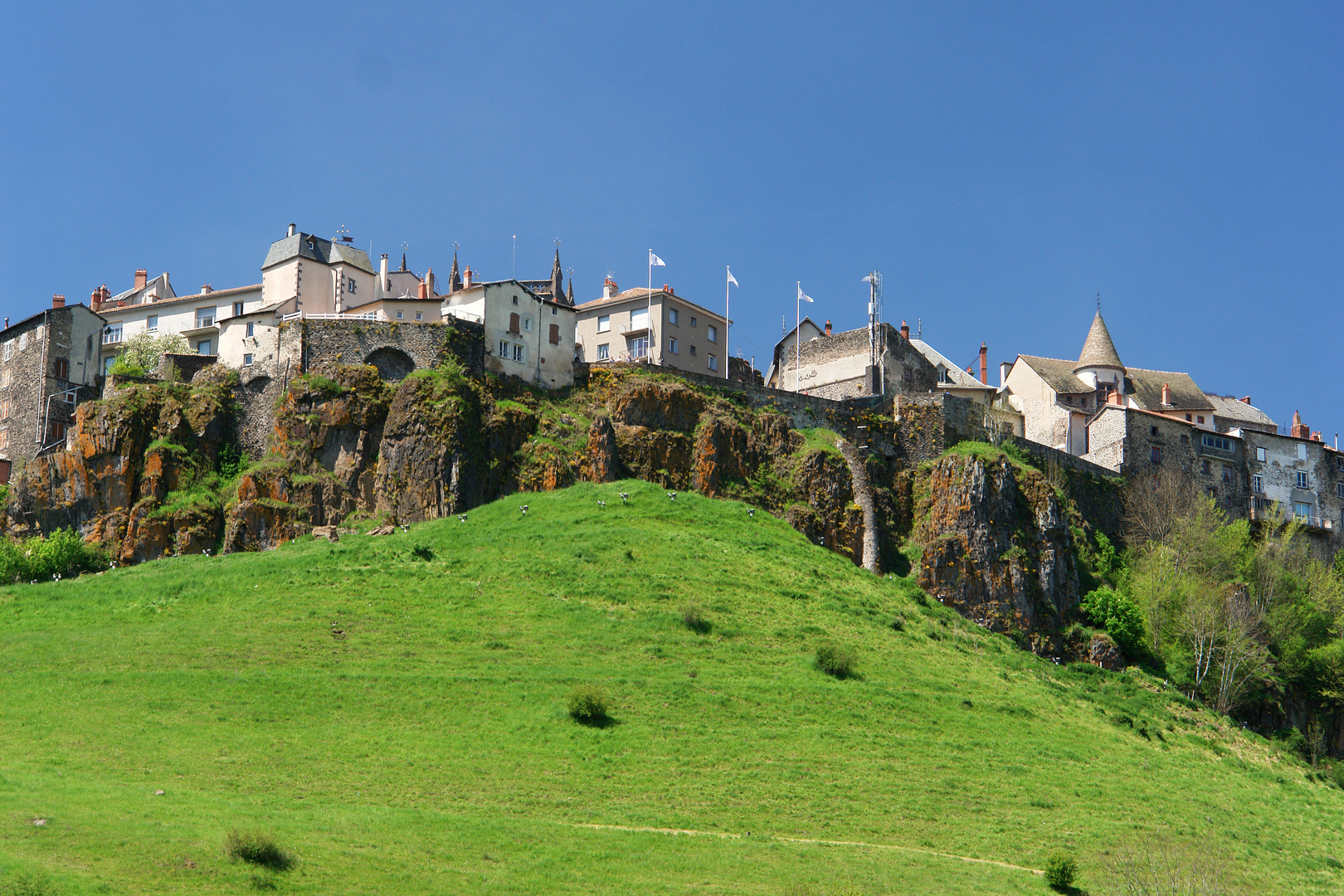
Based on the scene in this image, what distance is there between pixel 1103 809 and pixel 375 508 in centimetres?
4304

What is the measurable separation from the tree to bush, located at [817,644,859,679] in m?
51.4

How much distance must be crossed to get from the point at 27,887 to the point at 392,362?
54.0 m

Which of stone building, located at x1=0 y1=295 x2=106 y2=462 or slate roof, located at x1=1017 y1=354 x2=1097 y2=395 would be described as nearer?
stone building, located at x1=0 y1=295 x2=106 y2=462

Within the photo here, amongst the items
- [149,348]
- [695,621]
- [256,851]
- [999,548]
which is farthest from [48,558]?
[999,548]

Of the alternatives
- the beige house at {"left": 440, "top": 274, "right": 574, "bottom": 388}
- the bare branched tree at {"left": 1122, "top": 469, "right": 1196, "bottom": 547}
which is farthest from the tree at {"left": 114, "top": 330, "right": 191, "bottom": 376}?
the bare branched tree at {"left": 1122, "top": 469, "right": 1196, "bottom": 547}

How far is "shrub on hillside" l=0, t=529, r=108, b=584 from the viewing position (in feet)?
233

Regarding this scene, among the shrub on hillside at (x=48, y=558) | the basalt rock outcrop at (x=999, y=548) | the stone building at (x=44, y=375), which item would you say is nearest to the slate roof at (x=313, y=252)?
the stone building at (x=44, y=375)

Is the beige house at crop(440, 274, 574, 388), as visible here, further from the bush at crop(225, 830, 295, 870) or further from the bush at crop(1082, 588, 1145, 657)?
the bush at crop(225, 830, 295, 870)

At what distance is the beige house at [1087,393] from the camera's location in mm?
103812

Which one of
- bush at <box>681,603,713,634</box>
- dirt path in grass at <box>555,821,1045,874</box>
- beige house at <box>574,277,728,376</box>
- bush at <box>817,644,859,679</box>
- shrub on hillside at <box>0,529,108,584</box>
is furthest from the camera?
beige house at <box>574,277,728,376</box>

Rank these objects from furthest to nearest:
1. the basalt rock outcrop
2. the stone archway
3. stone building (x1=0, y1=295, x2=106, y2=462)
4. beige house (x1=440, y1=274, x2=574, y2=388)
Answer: stone building (x1=0, y1=295, x2=106, y2=462), beige house (x1=440, y1=274, x2=574, y2=388), the stone archway, the basalt rock outcrop

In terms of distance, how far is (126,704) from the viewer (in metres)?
49.0

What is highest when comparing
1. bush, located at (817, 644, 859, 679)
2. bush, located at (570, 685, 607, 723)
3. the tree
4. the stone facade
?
the stone facade

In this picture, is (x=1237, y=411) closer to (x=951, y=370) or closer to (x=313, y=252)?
(x=951, y=370)
